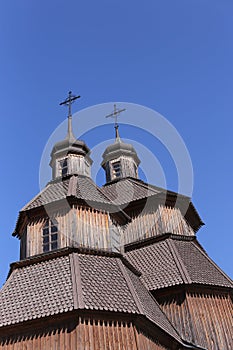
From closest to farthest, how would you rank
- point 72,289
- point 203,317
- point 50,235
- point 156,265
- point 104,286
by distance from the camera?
point 72,289, point 104,286, point 203,317, point 50,235, point 156,265

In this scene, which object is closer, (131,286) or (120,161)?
(131,286)

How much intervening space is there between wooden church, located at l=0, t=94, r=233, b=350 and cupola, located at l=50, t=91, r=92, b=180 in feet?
0.16

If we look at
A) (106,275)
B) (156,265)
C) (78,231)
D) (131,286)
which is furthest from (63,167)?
(131,286)

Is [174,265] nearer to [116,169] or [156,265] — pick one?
[156,265]

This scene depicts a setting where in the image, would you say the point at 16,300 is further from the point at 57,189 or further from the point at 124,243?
the point at 124,243

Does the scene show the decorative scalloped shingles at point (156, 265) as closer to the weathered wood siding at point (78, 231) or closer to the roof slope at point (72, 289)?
the roof slope at point (72, 289)

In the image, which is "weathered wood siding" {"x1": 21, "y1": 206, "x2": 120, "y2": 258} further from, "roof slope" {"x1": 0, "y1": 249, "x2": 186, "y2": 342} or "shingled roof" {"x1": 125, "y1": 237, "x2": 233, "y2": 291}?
"shingled roof" {"x1": 125, "y1": 237, "x2": 233, "y2": 291}

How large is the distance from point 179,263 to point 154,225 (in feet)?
10.2

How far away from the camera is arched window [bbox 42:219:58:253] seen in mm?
16417

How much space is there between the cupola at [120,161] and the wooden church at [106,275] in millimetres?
2716

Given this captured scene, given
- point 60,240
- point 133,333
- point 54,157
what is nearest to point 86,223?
point 60,240

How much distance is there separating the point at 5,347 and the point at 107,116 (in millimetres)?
20731

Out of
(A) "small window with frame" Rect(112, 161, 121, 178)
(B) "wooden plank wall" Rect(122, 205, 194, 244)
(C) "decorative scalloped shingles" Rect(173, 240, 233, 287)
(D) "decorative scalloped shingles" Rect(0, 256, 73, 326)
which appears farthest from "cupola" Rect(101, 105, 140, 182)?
(D) "decorative scalloped shingles" Rect(0, 256, 73, 326)

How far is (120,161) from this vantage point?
1057 inches
